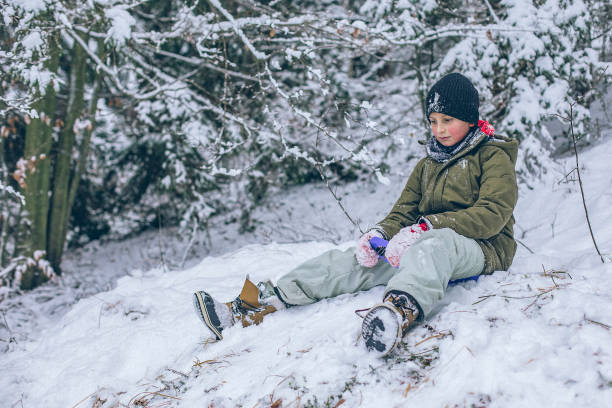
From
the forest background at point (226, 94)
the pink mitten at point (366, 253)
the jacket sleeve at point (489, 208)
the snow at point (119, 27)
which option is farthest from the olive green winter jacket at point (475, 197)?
the snow at point (119, 27)

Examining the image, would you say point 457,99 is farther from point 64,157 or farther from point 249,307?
point 64,157

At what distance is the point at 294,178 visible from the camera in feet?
25.6

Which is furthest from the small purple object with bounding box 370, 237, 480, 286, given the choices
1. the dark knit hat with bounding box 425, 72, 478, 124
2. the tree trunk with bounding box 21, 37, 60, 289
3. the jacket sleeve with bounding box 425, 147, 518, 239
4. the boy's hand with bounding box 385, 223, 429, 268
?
the tree trunk with bounding box 21, 37, 60, 289

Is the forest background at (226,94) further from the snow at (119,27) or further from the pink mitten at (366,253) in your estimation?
the pink mitten at (366,253)

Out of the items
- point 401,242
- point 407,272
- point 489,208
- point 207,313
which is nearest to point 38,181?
point 207,313

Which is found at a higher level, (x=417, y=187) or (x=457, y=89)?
(x=457, y=89)

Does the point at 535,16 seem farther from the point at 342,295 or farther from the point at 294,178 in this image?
the point at 294,178

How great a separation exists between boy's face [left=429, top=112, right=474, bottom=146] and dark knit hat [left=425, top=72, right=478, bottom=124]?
0.03 m

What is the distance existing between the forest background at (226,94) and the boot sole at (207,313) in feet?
5.15

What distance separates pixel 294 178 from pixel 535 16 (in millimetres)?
4553

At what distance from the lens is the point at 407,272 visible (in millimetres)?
2049

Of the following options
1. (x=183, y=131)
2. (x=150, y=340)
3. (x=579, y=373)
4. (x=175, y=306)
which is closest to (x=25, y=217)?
(x=183, y=131)

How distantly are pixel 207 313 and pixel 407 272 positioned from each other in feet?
4.11

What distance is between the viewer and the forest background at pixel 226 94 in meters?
4.31
